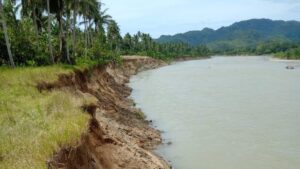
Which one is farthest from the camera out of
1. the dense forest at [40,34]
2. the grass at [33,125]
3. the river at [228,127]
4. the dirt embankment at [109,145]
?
the dense forest at [40,34]

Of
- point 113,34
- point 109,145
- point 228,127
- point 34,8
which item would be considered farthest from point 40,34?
point 113,34

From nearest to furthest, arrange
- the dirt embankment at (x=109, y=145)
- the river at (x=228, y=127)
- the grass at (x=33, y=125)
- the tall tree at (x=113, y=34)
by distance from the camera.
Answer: the grass at (x=33, y=125) < the dirt embankment at (x=109, y=145) < the river at (x=228, y=127) < the tall tree at (x=113, y=34)

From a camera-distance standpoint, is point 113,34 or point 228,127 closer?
point 228,127

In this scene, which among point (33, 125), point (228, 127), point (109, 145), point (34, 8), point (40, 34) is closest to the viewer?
point (33, 125)

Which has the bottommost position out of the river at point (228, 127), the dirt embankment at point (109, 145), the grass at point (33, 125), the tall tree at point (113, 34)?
the river at point (228, 127)

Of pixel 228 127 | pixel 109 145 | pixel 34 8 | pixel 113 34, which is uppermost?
pixel 34 8

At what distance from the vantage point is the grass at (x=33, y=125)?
30.9ft

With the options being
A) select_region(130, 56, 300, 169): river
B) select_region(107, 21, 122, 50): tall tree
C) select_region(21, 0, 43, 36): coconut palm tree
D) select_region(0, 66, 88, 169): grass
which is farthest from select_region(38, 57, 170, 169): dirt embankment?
select_region(107, 21, 122, 50): tall tree

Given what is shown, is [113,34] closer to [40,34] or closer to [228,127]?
[40,34]

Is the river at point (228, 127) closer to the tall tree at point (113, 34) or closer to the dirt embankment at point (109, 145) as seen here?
the dirt embankment at point (109, 145)

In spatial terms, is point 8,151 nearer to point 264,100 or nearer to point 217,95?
point 264,100

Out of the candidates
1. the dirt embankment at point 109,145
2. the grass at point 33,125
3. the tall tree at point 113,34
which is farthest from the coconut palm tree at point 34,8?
the tall tree at point 113,34

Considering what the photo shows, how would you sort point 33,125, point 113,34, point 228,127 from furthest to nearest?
point 113,34 → point 228,127 → point 33,125

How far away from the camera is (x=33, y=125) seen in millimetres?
12367
